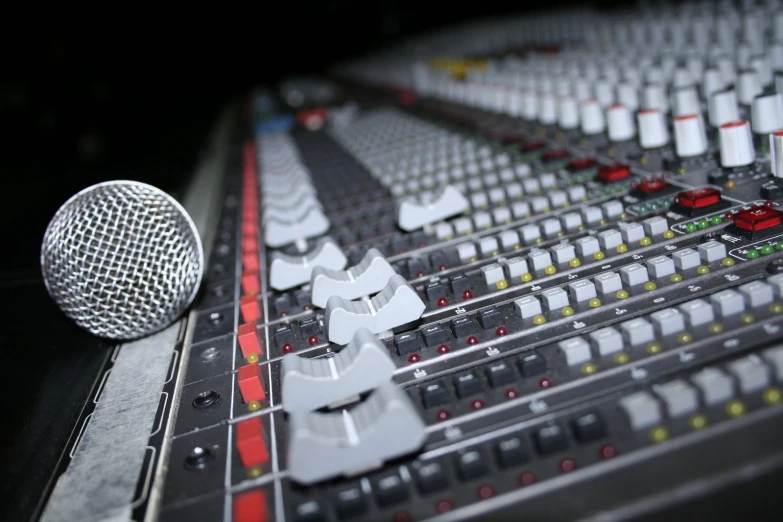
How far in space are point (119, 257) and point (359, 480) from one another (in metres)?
0.78

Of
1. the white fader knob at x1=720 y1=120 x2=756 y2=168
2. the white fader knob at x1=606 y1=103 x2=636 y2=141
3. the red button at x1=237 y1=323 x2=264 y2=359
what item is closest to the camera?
the red button at x1=237 y1=323 x2=264 y2=359

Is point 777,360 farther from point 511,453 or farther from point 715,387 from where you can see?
point 511,453

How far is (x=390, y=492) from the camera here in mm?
888

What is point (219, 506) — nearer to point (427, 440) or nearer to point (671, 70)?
point (427, 440)

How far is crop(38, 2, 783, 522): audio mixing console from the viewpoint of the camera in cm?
89

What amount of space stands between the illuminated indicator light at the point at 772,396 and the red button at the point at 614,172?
99cm

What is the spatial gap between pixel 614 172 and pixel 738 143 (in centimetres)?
32

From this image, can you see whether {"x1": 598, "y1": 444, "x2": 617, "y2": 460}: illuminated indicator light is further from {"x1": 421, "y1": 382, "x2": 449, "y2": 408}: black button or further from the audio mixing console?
{"x1": 421, "y1": 382, "x2": 449, "y2": 408}: black button

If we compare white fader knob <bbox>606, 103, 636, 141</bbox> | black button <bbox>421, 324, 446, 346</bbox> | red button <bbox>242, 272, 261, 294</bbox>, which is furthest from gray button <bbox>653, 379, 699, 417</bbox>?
white fader knob <bbox>606, 103, 636, 141</bbox>

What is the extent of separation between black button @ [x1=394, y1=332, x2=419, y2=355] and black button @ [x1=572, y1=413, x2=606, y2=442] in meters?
0.39

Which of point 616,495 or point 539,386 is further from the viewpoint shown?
point 539,386

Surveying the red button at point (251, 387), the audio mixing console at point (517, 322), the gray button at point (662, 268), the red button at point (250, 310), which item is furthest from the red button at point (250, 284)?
the gray button at point (662, 268)

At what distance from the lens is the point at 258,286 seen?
174cm

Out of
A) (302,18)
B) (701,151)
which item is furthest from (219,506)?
(302,18)
